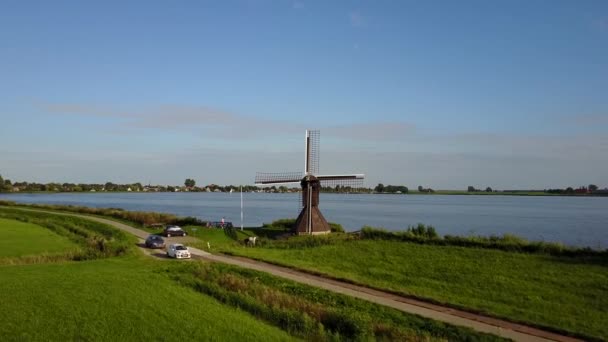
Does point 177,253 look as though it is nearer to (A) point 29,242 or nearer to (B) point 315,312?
(A) point 29,242

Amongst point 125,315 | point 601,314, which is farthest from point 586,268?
point 125,315

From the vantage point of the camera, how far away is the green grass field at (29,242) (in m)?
34.1

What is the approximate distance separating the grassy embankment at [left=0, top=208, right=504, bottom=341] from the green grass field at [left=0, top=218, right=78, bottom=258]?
8.12 m

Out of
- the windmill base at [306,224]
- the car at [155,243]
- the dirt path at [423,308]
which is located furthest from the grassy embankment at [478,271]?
the car at [155,243]

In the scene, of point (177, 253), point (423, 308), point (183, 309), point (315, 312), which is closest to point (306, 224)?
point (177, 253)

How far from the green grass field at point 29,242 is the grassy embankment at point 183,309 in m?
8.12

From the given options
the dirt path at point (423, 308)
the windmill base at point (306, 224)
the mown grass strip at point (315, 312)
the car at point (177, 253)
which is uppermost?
the windmill base at point (306, 224)

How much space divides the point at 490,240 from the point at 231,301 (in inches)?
941

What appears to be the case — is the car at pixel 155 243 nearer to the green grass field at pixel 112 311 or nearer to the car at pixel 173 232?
the car at pixel 173 232

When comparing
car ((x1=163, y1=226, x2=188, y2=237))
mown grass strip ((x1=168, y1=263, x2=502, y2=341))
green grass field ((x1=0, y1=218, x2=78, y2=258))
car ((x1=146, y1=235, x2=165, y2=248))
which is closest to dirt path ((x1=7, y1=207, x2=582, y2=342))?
mown grass strip ((x1=168, y1=263, x2=502, y2=341))

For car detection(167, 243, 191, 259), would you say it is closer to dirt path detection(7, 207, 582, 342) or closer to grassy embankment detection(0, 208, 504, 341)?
dirt path detection(7, 207, 582, 342)

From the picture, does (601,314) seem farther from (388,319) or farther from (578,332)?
(388,319)

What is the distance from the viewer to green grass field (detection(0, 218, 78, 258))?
34122 mm

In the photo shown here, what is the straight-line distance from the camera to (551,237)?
54.9m
